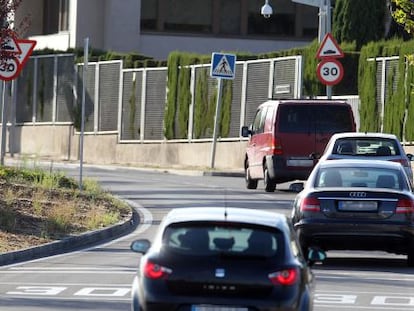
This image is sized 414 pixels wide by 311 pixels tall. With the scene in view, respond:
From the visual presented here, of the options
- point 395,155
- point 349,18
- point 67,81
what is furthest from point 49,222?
point 67,81

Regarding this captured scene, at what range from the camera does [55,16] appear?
5847cm

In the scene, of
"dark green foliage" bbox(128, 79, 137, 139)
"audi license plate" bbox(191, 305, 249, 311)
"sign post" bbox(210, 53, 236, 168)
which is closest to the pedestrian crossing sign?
"sign post" bbox(210, 53, 236, 168)

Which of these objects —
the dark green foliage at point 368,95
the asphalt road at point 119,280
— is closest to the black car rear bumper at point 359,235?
the asphalt road at point 119,280

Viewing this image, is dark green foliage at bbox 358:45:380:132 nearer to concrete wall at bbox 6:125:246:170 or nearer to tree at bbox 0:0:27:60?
concrete wall at bbox 6:125:246:170

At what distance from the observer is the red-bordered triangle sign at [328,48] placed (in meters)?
35.8

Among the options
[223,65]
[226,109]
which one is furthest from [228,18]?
[223,65]

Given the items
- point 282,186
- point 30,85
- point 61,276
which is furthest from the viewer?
point 30,85

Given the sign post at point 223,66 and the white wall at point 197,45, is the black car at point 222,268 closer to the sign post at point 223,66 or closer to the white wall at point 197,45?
the sign post at point 223,66

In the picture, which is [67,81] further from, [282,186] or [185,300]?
[185,300]

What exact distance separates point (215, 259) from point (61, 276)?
21.6 feet

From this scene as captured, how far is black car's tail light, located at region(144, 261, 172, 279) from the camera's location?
11031 millimetres

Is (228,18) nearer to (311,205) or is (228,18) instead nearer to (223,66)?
(223,66)

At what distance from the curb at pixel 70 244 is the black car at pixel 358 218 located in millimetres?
3868

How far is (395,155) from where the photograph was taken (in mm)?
26219
